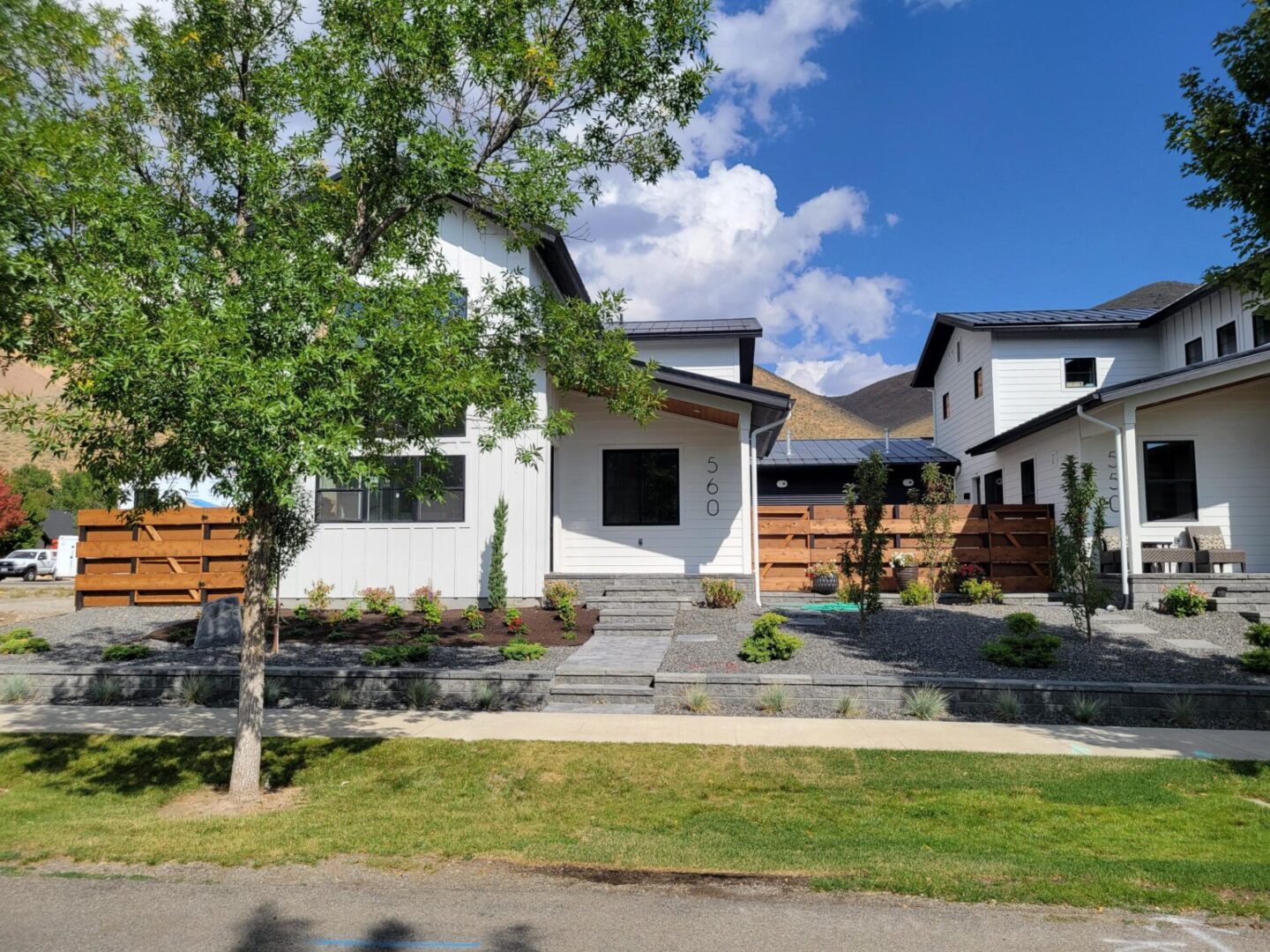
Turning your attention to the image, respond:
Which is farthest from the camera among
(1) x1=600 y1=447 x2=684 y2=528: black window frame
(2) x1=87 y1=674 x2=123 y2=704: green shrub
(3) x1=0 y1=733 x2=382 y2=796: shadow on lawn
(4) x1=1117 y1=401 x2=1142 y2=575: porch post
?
(1) x1=600 y1=447 x2=684 y2=528: black window frame

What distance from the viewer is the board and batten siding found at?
1516cm

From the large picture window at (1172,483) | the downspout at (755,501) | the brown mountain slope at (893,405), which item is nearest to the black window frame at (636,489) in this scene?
the downspout at (755,501)

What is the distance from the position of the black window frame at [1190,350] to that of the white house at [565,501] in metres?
10.4

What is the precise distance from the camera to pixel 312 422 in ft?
16.3

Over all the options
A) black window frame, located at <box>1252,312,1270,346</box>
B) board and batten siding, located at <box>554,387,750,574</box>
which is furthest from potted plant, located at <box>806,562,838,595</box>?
black window frame, located at <box>1252,312,1270,346</box>

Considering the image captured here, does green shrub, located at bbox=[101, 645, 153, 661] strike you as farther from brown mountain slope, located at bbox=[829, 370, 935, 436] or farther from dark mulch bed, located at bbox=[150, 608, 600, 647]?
brown mountain slope, located at bbox=[829, 370, 935, 436]

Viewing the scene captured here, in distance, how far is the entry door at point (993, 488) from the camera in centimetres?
2024

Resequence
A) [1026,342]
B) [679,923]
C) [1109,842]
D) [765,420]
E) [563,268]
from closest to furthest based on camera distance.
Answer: [679,923], [1109,842], [765,420], [563,268], [1026,342]

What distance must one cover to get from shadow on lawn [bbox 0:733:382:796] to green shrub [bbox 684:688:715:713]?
3.19 m


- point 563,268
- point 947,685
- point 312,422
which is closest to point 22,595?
point 563,268

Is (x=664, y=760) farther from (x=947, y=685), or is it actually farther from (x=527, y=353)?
(x=527, y=353)

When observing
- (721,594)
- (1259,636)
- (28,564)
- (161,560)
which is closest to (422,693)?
(721,594)

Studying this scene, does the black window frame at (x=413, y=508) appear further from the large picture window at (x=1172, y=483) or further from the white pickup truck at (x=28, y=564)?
the white pickup truck at (x=28, y=564)

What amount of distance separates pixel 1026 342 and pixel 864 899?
19148 millimetres
